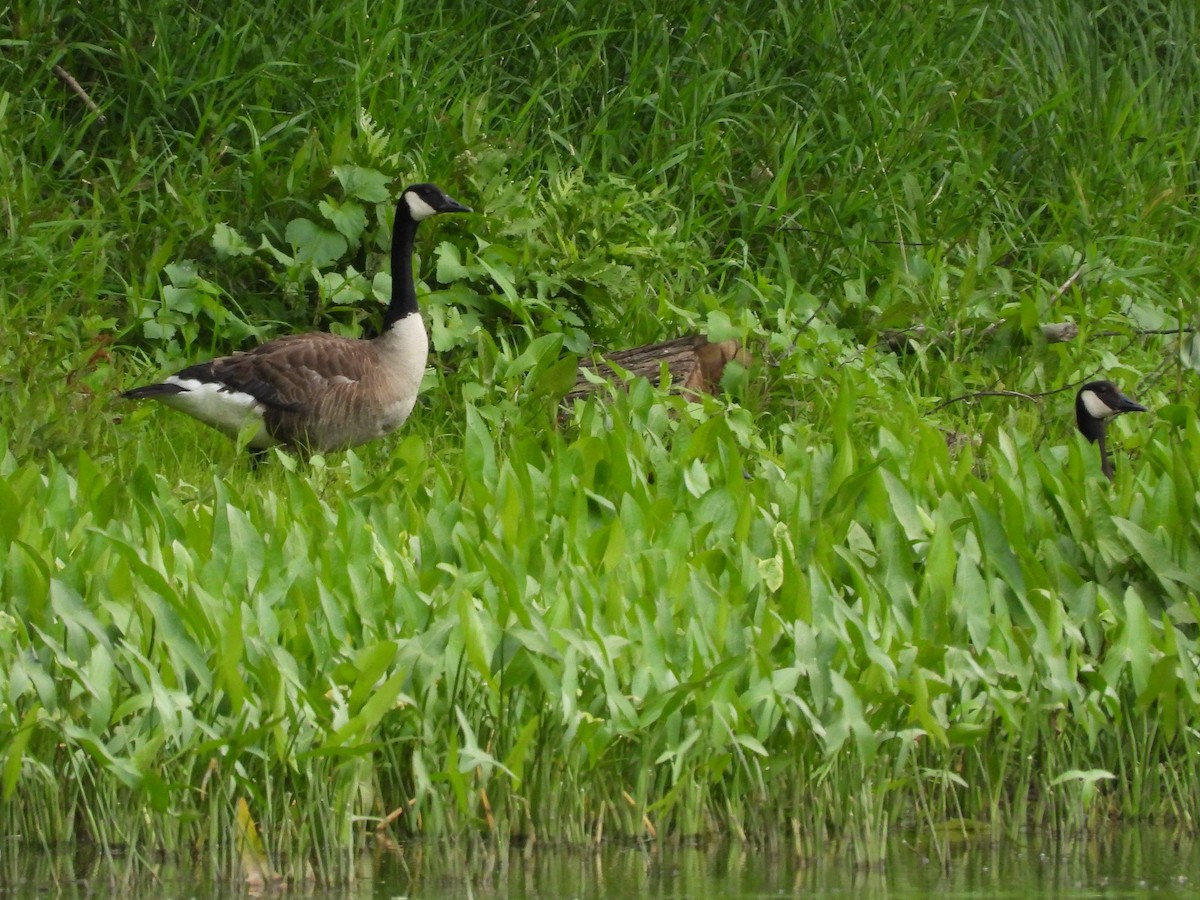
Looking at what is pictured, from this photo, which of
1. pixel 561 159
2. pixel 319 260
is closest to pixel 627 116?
pixel 561 159

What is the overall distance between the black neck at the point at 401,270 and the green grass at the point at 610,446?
17.0 inches

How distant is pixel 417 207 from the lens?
8602mm

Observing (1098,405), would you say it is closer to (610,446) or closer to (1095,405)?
(1095,405)

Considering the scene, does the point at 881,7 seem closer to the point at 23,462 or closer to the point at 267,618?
the point at 23,462

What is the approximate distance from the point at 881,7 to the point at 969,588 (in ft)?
23.4

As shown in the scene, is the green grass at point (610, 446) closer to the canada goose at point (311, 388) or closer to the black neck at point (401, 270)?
the canada goose at point (311, 388)

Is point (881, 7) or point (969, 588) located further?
point (881, 7)

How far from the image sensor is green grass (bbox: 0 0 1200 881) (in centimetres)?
448

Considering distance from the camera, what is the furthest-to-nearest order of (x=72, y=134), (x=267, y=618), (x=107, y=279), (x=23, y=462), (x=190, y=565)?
(x=72, y=134), (x=107, y=279), (x=23, y=462), (x=190, y=565), (x=267, y=618)

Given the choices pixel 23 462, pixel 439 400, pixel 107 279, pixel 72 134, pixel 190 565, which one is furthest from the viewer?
pixel 72 134

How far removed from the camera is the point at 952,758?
4766mm

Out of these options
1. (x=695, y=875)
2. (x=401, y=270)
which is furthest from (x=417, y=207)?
(x=695, y=875)

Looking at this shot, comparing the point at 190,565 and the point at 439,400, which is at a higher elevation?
the point at 439,400

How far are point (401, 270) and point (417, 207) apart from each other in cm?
35
